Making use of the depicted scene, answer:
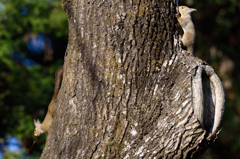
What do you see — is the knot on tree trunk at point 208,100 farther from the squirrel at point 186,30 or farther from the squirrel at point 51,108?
the squirrel at point 51,108

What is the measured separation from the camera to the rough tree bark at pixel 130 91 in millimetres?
1802

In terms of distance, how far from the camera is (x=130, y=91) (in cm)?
188

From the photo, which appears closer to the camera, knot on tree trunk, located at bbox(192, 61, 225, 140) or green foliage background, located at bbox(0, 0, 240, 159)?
knot on tree trunk, located at bbox(192, 61, 225, 140)

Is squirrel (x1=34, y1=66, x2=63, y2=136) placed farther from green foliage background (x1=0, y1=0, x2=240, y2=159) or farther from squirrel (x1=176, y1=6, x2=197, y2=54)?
green foliage background (x1=0, y1=0, x2=240, y2=159)

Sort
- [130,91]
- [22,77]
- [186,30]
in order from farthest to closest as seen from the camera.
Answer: [22,77] → [186,30] → [130,91]

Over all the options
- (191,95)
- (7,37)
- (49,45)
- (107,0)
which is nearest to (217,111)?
(191,95)

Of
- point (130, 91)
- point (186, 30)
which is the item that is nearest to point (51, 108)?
point (130, 91)

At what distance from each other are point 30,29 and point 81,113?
216 inches

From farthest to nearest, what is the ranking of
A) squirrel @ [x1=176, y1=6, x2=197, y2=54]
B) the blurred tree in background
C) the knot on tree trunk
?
the blurred tree in background
squirrel @ [x1=176, y1=6, x2=197, y2=54]
the knot on tree trunk

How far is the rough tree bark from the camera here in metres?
1.80

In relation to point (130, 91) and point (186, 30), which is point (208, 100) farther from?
point (186, 30)

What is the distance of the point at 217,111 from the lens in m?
1.92

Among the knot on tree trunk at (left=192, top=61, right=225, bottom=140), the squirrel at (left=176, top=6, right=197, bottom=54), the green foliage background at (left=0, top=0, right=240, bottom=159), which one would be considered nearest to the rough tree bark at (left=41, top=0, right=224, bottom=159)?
the knot on tree trunk at (left=192, top=61, right=225, bottom=140)

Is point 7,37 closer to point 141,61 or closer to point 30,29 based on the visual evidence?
point 30,29
